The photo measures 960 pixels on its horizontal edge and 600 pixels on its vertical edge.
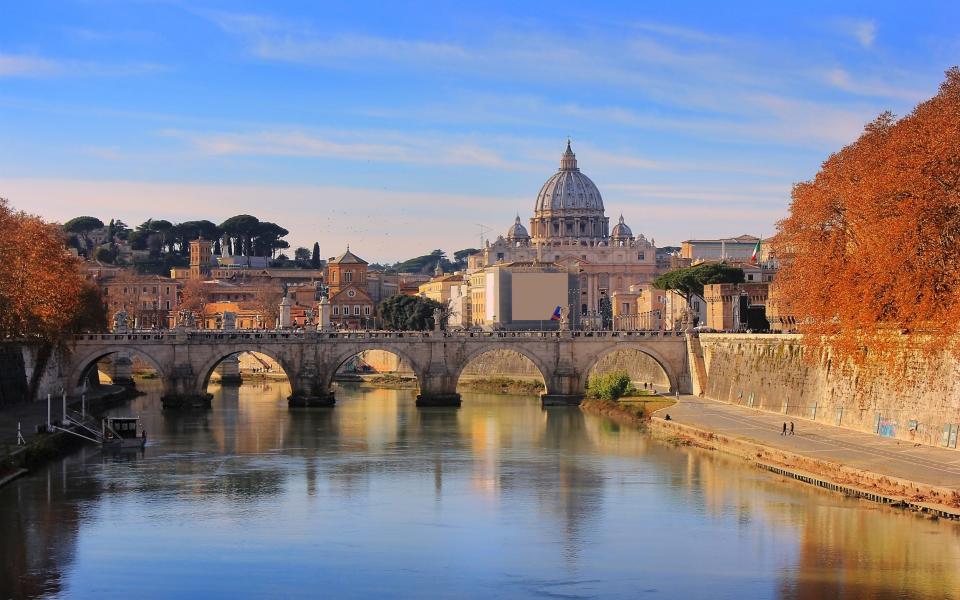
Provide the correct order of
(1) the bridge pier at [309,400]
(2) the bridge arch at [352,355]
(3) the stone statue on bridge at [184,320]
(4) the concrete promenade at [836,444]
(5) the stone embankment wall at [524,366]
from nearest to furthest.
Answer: (4) the concrete promenade at [836,444], (1) the bridge pier at [309,400], (2) the bridge arch at [352,355], (3) the stone statue on bridge at [184,320], (5) the stone embankment wall at [524,366]

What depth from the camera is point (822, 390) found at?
4381 cm

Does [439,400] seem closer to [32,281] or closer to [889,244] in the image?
[32,281]

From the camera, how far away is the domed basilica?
471 feet

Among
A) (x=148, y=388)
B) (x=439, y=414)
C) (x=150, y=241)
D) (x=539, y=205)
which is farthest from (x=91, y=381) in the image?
(x=539, y=205)

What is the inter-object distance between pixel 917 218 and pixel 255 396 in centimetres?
3980

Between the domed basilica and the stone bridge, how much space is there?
7152cm

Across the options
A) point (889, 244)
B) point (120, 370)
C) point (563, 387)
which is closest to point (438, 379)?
point (563, 387)

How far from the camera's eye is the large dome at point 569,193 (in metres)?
163

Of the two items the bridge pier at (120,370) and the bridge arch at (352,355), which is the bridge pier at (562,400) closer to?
the bridge arch at (352,355)

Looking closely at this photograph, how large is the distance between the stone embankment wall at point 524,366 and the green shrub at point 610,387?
16.4 ft

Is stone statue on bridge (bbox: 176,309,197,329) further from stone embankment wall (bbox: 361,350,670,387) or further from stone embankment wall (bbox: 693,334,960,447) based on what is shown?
stone embankment wall (bbox: 693,334,960,447)

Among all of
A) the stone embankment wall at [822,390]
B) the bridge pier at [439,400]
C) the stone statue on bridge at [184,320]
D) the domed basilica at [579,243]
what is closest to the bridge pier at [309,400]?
the bridge pier at [439,400]

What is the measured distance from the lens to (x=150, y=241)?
15388cm

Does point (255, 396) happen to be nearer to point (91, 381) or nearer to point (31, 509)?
point (91, 381)
